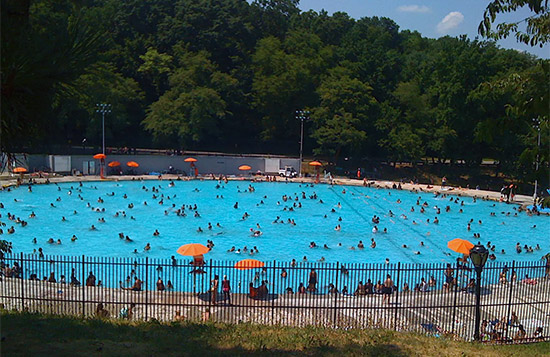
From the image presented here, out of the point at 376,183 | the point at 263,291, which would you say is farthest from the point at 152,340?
the point at 376,183

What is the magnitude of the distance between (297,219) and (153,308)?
20.9 metres

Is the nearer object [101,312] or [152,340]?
[152,340]

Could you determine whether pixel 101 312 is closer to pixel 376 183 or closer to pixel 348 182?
pixel 348 182

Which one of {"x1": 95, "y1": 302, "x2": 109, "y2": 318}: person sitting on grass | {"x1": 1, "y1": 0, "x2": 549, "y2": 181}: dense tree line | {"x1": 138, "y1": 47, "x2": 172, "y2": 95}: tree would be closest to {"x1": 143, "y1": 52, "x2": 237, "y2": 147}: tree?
{"x1": 1, "y1": 0, "x2": 549, "y2": 181}: dense tree line

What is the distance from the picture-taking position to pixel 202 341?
32.2 feet

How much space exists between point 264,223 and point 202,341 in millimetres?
23542

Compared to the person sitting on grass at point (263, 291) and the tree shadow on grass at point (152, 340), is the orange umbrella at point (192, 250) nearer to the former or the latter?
the person sitting on grass at point (263, 291)

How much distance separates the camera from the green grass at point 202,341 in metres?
8.77

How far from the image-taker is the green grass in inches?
345

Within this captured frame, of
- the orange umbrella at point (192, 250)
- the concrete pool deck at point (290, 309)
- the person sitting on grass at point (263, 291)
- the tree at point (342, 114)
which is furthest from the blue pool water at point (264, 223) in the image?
the concrete pool deck at point (290, 309)

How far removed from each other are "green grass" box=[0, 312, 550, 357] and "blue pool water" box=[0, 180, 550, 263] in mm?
14361

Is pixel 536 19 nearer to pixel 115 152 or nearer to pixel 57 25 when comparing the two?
pixel 57 25

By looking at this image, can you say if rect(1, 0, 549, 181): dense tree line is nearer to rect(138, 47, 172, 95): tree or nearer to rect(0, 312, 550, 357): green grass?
rect(138, 47, 172, 95): tree

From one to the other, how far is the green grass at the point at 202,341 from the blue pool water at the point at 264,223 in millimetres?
14361
